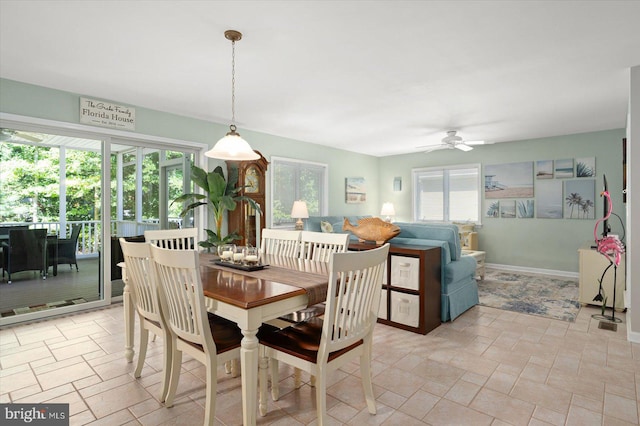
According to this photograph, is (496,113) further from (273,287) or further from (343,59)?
(273,287)

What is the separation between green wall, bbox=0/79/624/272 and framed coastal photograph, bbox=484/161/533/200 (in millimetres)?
133

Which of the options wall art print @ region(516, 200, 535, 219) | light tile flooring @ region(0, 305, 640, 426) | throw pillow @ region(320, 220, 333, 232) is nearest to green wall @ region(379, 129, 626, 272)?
wall art print @ region(516, 200, 535, 219)

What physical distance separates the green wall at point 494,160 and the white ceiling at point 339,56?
0.27 meters

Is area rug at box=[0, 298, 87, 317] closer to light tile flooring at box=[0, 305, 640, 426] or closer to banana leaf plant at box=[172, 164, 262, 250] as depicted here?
light tile flooring at box=[0, 305, 640, 426]

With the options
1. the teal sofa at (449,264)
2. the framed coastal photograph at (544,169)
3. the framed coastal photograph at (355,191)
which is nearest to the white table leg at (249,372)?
the teal sofa at (449,264)

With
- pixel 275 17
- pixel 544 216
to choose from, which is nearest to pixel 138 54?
pixel 275 17

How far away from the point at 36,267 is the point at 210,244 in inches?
71.7

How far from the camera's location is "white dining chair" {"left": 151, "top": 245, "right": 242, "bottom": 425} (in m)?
1.70

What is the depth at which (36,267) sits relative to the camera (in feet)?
12.2

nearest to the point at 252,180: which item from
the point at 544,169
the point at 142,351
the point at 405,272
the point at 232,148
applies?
the point at 232,148

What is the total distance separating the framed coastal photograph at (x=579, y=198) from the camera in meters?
5.54

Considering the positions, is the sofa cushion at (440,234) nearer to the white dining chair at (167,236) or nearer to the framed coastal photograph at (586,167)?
the white dining chair at (167,236)

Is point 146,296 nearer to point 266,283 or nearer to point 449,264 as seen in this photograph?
point 266,283

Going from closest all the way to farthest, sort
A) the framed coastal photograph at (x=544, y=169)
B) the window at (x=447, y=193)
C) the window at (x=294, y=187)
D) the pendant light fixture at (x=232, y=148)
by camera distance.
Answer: the pendant light fixture at (x=232, y=148) → the framed coastal photograph at (x=544, y=169) → the window at (x=294, y=187) → the window at (x=447, y=193)
